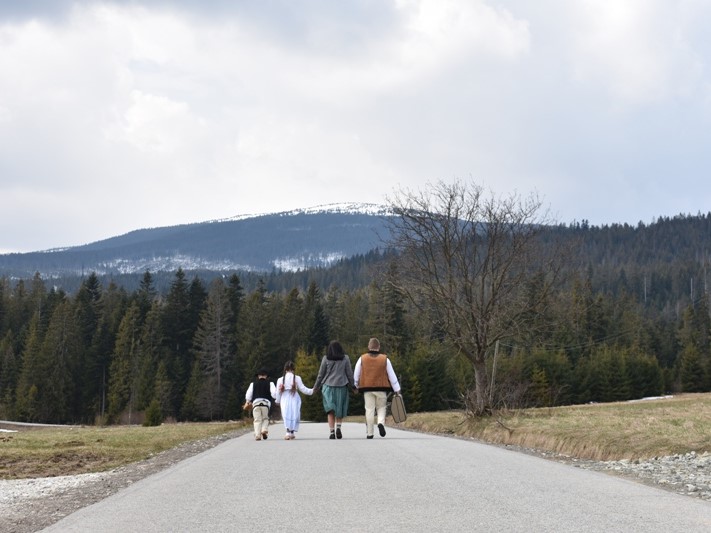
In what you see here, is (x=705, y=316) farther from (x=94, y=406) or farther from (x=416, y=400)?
(x=94, y=406)

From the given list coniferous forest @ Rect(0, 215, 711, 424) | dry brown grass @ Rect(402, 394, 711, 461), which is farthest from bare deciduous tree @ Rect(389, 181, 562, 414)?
coniferous forest @ Rect(0, 215, 711, 424)

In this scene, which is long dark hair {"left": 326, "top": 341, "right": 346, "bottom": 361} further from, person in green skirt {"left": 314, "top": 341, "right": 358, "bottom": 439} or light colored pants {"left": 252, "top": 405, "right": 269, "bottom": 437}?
light colored pants {"left": 252, "top": 405, "right": 269, "bottom": 437}

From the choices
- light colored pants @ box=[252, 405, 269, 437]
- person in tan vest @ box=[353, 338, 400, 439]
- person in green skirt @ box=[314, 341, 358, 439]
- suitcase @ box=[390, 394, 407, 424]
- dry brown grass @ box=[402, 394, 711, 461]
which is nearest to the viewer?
dry brown grass @ box=[402, 394, 711, 461]

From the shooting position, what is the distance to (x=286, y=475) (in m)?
10.6

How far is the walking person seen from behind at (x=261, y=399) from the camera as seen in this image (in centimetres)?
1998

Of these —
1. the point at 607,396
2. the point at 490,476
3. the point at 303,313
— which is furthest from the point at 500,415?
the point at 303,313

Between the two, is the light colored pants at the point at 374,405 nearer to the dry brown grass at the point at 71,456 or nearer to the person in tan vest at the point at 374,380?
the person in tan vest at the point at 374,380

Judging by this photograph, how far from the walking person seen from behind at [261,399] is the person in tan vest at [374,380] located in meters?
2.62

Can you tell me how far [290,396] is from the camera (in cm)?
2056

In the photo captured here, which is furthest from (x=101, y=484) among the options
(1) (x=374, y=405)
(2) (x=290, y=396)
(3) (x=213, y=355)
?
(3) (x=213, y=355)

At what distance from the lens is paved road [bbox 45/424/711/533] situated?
7105 millimetres

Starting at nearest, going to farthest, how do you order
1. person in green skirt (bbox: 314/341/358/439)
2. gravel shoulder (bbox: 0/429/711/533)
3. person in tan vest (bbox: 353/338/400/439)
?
gravel shoulder (bbox: 0/429/711/533) < person in tan vest (bbox: 353/338/400/439) < person in green skirt (bbox: 314/341/358/439)

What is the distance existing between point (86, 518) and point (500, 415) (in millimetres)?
19539

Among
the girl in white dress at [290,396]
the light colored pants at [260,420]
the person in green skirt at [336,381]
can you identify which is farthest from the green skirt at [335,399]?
the light colored pants at [260,420]
